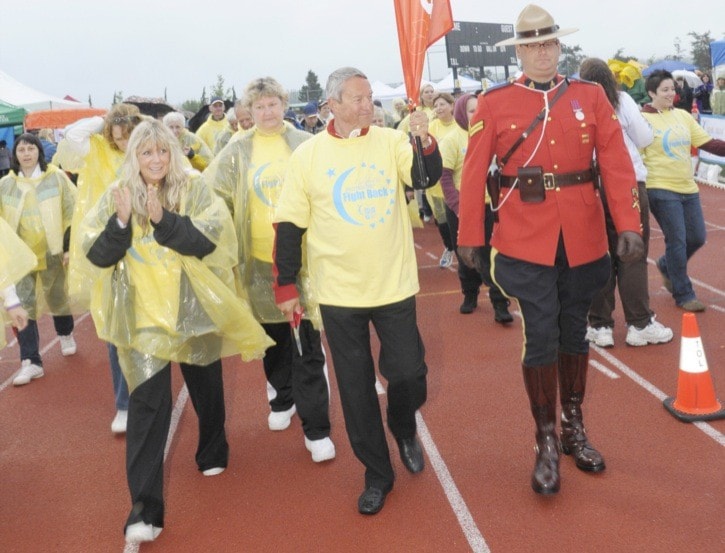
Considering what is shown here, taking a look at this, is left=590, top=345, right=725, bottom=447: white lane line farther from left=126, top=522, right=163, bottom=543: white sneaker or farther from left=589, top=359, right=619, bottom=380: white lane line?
left=126, top=522, right=163, bottom=543: white sneaker

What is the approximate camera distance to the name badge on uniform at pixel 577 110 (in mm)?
3818

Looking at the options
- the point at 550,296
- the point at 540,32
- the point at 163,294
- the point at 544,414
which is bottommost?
the point at 544,414

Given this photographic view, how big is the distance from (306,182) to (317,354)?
130 centimetres

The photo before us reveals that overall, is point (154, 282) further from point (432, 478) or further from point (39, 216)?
point (39, 216)

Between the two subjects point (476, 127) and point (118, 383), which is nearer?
point (476, 127)

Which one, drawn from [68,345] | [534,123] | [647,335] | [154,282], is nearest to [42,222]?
[68,345]

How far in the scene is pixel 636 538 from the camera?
3531 mm

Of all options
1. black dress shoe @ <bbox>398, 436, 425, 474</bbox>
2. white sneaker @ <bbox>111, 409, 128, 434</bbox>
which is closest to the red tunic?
black dress shoe @ <bbox>398, 436, 425, 474</bbox>

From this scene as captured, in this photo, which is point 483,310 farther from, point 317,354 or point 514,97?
point 514,97

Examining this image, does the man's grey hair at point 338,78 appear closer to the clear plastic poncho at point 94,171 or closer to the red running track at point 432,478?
the clear plastic poncho at point 94,171

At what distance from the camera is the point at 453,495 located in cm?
410

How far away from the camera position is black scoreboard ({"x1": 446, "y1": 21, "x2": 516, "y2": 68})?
37.3 m

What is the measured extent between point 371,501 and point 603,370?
7.92 ft

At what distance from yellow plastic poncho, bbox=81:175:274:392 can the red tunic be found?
1.28 meters
